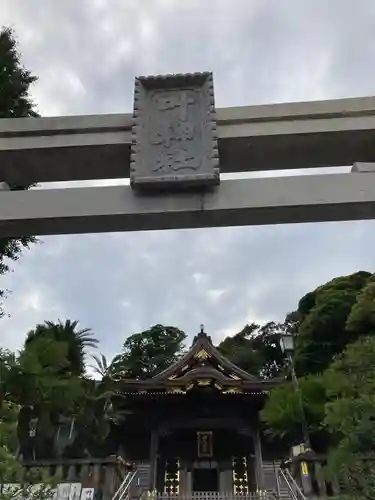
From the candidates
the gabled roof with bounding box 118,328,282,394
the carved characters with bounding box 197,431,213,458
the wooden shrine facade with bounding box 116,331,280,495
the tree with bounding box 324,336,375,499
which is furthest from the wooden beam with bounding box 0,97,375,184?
the carved characters with bounding box 197,431,213,458

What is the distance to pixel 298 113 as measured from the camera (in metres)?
4.40

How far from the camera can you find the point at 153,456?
47.7 feet

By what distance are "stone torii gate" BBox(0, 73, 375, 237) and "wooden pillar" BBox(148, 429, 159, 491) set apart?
11.4 metres

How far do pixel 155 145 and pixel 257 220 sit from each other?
960 mm

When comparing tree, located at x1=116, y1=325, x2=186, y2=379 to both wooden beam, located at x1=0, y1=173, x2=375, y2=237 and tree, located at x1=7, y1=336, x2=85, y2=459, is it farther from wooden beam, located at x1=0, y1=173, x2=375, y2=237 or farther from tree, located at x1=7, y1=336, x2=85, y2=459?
wooden beam, located at x1=0, y1=173, x2=375, y2=237

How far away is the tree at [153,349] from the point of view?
33625mm

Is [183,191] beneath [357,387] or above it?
above

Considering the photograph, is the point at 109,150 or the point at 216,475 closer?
the point at 109,150

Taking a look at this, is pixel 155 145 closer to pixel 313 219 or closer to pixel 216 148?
pixel 216 148

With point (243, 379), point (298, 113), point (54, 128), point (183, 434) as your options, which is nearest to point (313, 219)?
point (298, 113)

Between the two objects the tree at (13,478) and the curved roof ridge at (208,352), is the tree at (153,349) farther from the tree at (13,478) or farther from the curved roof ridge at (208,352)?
the tree at (13,478)

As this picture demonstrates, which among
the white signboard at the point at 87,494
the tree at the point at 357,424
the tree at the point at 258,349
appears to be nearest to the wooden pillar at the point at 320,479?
the tree at the point at 357,424

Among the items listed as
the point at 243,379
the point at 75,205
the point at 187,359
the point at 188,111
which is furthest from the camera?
the point at 187,359

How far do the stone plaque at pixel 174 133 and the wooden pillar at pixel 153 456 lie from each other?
11.8 m
